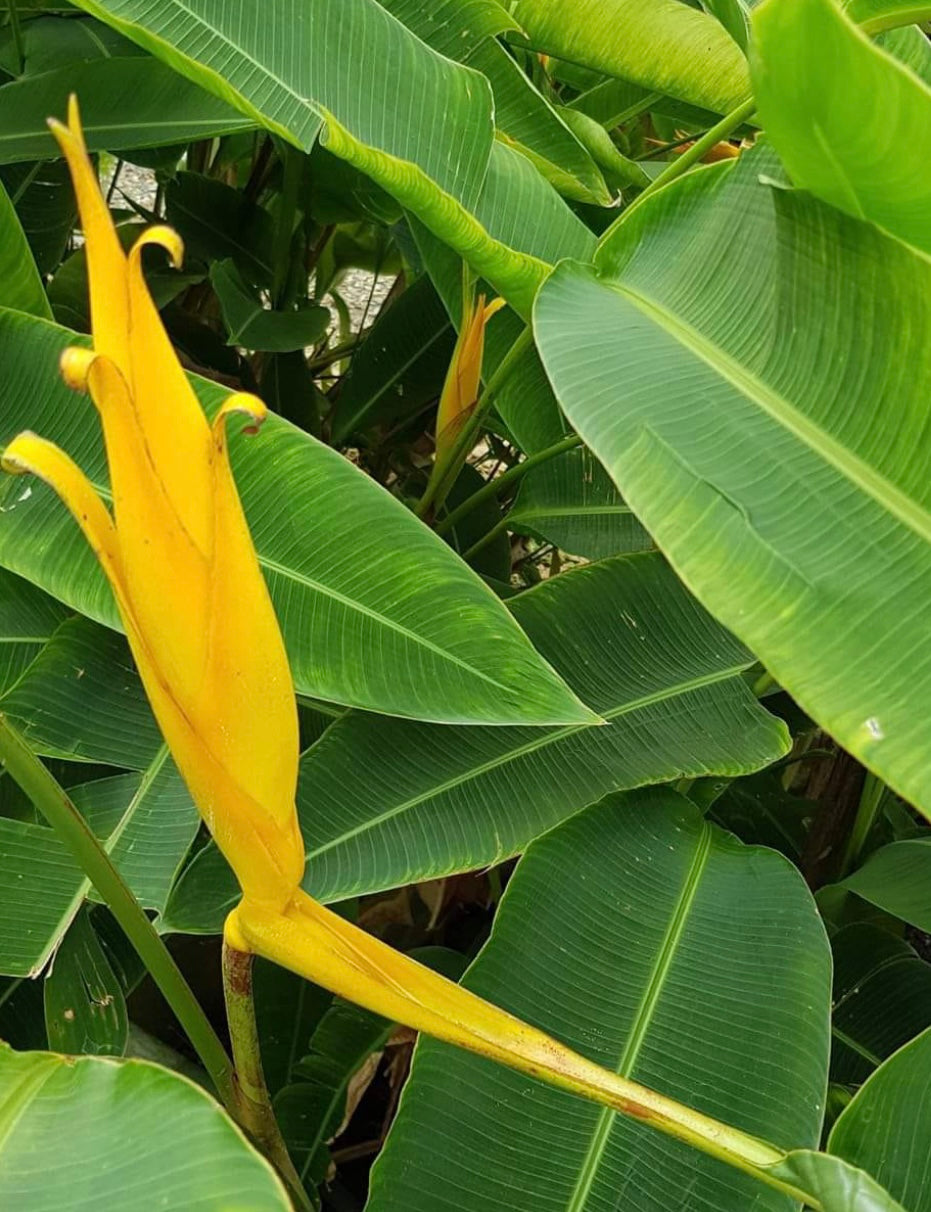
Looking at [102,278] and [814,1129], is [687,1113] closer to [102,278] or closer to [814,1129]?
[814,1129]

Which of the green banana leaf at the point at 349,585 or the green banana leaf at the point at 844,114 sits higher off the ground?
the green banana leaf at the point at 844,114

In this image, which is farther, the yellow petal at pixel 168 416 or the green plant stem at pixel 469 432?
the green plant stem at pixel 469 432

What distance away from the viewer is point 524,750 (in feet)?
1.77

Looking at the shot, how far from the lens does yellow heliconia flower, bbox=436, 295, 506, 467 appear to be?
0.63m

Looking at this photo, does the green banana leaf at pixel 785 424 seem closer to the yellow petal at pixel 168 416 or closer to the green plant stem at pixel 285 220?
the yellow petal at pixel 168 416

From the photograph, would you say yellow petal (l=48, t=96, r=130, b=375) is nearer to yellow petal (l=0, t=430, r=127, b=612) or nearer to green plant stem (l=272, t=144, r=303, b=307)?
yellow petal (l=0, t=430, r=127, b=612)

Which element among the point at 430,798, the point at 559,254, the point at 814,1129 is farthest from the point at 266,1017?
the point at 559,254

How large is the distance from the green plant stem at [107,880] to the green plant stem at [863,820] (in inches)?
21.8

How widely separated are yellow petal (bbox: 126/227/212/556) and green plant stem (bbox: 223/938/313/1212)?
0.15 meters

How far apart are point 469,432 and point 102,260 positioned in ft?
1.42

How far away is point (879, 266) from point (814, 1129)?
32 centimetres

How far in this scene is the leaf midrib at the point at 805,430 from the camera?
31 centimetres

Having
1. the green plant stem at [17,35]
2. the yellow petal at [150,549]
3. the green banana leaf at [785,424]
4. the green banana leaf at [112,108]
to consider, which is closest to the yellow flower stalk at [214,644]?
the yellow petal at [150,549]

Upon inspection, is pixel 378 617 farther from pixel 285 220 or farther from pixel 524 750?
pixel 285 220
